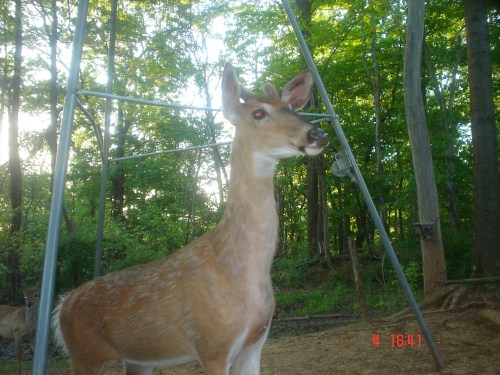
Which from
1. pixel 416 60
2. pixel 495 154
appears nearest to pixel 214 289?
pixel 416 60

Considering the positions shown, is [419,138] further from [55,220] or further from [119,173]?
[119,173]

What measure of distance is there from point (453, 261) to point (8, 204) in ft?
57.7

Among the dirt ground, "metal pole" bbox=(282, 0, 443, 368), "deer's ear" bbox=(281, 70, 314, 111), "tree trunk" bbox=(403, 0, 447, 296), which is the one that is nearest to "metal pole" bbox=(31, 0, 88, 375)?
"deer's ear" bbox=(281, 70, 314, 111)

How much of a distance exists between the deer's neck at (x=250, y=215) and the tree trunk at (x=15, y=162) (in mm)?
12830

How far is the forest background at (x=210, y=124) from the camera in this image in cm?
1249

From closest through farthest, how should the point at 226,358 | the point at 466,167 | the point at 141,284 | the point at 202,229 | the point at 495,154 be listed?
the point at 226,358, the point at 141,284, the point at 495,154, the point at 466,167, the point at 202,229

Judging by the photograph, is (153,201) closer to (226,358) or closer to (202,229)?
(202,229)

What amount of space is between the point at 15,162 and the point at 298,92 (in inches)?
621

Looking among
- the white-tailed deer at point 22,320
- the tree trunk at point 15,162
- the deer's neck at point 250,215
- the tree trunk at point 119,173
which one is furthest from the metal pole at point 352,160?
the tree trunk at point 119,173

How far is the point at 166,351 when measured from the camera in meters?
2.74

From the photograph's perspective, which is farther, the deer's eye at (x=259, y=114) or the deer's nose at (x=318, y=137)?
the deer's eye at (x=259, y=114)

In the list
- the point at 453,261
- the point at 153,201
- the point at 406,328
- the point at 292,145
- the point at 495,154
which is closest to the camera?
the point at 292,145
